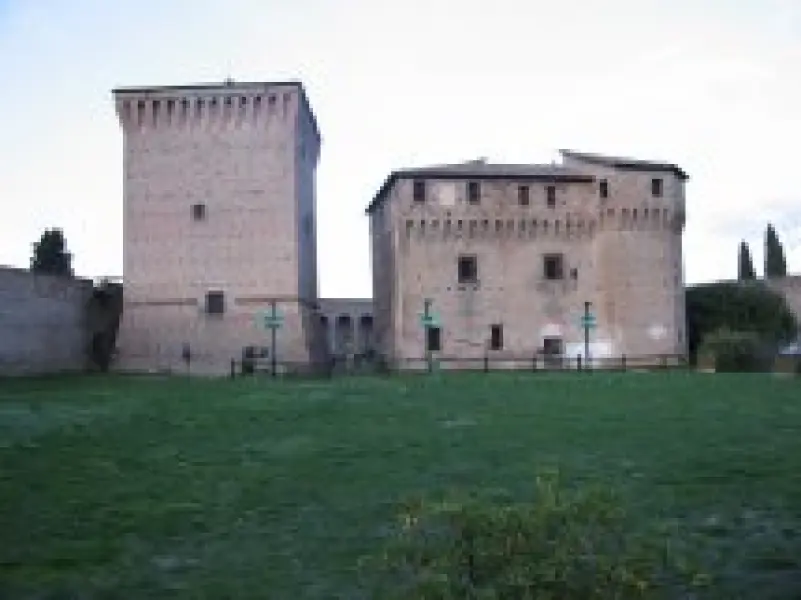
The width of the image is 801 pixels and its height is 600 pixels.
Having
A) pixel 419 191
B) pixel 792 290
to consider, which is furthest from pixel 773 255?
pixel 419 191

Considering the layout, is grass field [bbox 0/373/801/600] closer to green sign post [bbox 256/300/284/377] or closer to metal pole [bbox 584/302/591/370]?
green sign post [bbox 256/300/284/377]

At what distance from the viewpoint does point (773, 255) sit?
170 feet

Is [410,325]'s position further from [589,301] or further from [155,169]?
[155,169]

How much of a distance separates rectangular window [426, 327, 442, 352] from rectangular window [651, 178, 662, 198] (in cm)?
995

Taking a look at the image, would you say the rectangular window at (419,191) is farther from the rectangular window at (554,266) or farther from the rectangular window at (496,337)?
the rectangular window at (496,337)

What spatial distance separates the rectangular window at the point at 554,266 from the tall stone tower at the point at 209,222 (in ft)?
33.4

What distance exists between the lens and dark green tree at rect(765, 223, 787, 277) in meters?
51.5

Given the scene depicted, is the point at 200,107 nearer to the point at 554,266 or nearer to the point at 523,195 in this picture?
the point at 523,195

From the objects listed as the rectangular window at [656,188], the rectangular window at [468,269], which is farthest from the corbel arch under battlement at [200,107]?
the rectangular window at [656,188]

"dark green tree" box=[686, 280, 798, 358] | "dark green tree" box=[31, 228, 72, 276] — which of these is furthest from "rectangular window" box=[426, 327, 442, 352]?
"dark green tree" box=[31, 228, 72, 276]

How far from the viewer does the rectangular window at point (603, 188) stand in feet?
128

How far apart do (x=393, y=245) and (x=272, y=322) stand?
26.2ft

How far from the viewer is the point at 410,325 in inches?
1470

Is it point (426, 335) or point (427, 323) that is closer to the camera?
point (427, 323)
